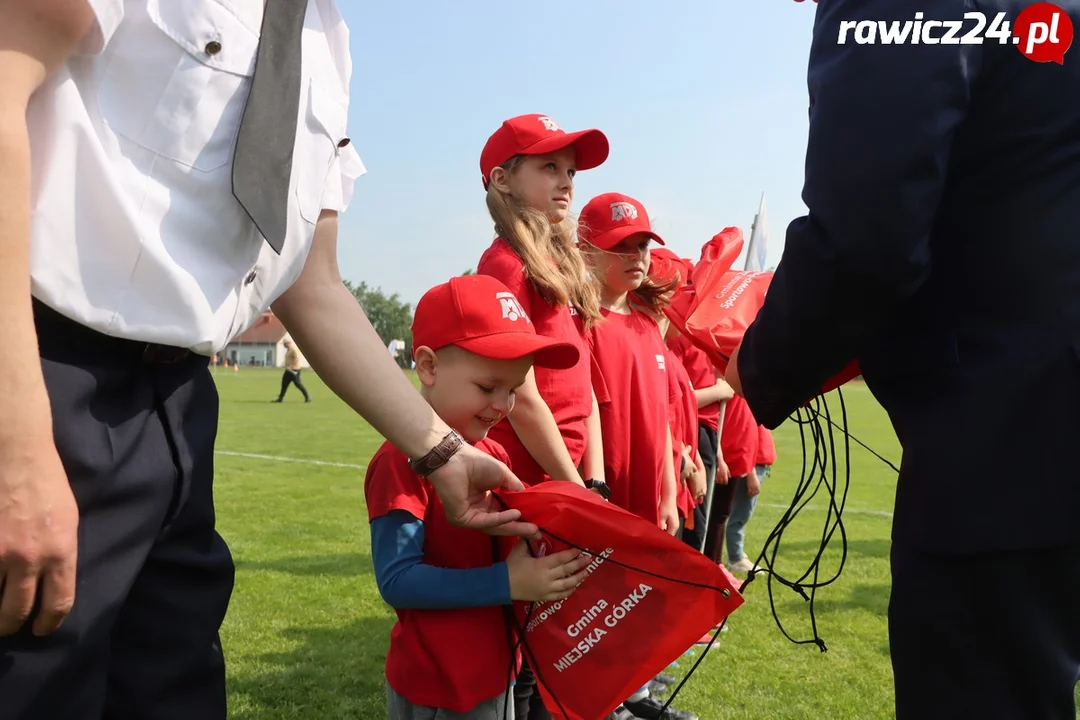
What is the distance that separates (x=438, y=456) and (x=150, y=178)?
32.2 inches

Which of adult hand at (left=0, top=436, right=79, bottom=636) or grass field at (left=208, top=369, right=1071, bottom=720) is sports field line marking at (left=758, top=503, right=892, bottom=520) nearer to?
grass field at (left=208, top=369, right=1071, bottom=720)

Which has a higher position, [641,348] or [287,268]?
[287,268]

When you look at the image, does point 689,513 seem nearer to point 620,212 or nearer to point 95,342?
point 620,212

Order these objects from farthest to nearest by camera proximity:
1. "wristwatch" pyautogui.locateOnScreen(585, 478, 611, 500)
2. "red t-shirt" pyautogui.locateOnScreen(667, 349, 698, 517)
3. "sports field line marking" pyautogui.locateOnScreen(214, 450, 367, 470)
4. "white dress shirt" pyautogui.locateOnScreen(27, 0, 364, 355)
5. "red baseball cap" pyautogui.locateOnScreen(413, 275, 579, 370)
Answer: "sports field line marking" pyautogui.locateOnScreen(214, 450, 367, 470) < "red t-shirt" pyautogui.locateOnScreen(667, 349, 698, 517) < "wristwatch" pyautogui.locateOnScreen(585, 478, 611, 500) < "red baseball cap" pyautogui.locateOnScreen(413, 275, 579, 370) < "white dress shirt" pyautogui.locateOnScreen(27, 0, 364, 355)

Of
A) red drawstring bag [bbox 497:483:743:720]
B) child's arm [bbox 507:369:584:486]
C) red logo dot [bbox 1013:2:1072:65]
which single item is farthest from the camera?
child's arm [bbox 507:369:584:486]

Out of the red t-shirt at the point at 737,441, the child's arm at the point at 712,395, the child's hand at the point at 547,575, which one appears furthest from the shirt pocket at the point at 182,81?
the red t-shirt at the point at 737,441

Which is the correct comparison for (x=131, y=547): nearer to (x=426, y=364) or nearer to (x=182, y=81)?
(x=182, y=81)

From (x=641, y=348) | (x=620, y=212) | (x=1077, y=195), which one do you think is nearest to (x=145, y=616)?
(x=1077, y=195)

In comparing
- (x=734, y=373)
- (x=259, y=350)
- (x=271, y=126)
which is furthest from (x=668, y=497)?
(x=259, y=350)

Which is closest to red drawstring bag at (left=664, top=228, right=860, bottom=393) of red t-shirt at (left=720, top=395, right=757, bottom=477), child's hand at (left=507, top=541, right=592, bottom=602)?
child's hand at (left=507, top=541, right=592, bottom=602)

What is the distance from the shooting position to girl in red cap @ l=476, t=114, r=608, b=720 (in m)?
2.70

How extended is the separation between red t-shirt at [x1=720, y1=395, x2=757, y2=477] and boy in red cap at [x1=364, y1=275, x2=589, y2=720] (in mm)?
3691

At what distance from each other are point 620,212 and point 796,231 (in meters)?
2.37

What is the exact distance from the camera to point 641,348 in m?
3.55
